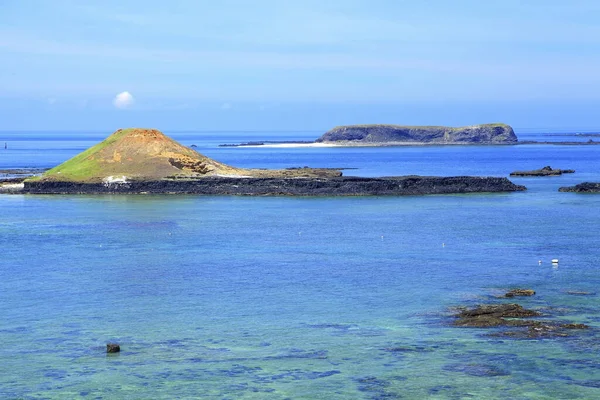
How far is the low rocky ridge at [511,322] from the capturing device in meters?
22.8

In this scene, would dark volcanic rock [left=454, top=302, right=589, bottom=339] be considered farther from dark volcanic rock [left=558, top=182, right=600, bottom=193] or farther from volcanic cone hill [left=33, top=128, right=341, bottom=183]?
volcanic cone hill [left=33, top=128, right=341, bottom=183]

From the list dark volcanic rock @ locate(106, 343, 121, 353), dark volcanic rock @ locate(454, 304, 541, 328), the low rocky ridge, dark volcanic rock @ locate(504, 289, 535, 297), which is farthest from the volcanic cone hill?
dark volcanic rock @ locate(106, 343, 121, 353)

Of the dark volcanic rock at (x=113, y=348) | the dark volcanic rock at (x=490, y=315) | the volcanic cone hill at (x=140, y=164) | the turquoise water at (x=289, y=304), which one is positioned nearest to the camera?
the turquoise water at (x=289, y=304)

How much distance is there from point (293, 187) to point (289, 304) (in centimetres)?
4507

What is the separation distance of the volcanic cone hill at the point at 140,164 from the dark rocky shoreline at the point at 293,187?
1.36 m

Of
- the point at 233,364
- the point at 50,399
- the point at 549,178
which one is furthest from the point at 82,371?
the point at 549,178

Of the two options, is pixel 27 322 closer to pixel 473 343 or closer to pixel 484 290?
pixel 473 343

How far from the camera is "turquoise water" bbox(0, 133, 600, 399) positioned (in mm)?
19359

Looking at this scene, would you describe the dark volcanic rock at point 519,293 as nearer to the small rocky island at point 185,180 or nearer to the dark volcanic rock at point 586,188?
A: the small rocky island at point 185,180

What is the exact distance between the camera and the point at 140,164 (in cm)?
7788

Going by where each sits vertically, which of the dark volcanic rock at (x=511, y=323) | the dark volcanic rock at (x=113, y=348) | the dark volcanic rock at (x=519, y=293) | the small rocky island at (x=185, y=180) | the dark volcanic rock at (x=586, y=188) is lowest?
the dark volcanic rock at (x=113, y=348)

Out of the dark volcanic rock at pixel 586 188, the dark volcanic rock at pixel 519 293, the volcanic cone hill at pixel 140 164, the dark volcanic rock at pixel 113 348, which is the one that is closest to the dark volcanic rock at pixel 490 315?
the dark volcanic rock at pixel 519 293

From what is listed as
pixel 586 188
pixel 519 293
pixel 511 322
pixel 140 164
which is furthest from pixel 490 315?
pixel 140 164

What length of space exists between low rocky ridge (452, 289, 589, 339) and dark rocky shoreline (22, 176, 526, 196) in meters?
45.5
